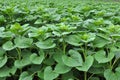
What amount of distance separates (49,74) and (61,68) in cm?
9

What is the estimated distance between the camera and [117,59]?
6.46 ft

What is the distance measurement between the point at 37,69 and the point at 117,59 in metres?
0.55

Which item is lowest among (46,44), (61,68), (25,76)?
(25,76)

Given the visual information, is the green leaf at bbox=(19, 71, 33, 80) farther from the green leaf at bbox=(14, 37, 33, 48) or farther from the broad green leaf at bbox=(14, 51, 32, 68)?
the green leaf at bbox=(14, 37, 33, 48)

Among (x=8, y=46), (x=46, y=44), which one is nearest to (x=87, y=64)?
(x=46, y=44)

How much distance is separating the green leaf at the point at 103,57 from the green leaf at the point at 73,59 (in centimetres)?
11

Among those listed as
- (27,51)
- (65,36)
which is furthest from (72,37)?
(27,51)

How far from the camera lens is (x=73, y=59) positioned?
6.24ft

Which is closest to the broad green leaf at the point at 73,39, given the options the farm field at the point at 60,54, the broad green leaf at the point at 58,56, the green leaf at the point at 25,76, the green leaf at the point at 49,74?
the farm field at the point at 60,54

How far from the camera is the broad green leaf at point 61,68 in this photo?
1.89m

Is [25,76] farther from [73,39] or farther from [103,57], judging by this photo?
[103,57]

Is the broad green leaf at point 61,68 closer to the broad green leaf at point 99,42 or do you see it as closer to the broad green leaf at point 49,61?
the broad green leaf at point 49,61

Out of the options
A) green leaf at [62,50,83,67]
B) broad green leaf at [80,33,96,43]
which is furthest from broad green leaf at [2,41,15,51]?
broad green leaf at [80,33,96,43]

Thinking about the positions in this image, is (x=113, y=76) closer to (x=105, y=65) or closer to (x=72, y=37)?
(x=105, y=65)
